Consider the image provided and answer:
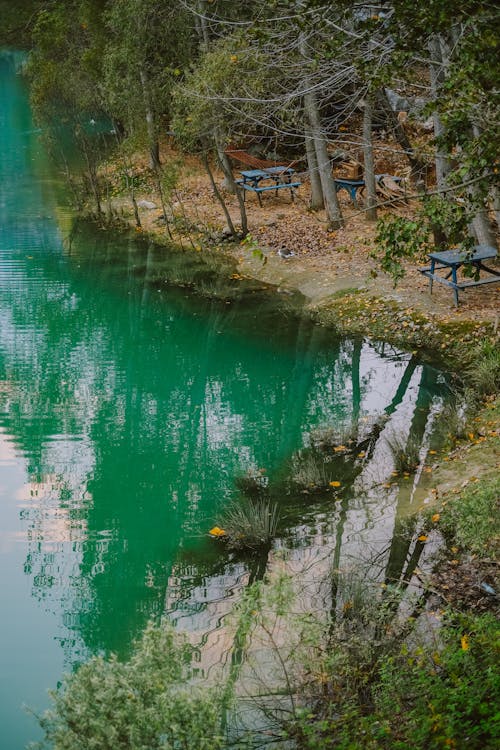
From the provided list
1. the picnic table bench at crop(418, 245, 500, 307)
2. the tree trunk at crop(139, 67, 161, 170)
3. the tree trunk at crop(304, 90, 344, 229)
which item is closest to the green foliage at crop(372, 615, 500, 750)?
the picnic table bench at crop(418, 245, 500, 307)

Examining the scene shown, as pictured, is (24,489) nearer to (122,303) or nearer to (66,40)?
(122,303)

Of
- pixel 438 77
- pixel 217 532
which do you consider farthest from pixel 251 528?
pixel 438 77

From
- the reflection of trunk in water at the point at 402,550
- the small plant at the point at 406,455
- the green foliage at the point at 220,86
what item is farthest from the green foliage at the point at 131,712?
the green foliage at the point at 220,86

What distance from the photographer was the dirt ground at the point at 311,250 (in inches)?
565

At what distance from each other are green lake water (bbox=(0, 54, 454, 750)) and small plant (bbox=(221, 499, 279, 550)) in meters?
0.19

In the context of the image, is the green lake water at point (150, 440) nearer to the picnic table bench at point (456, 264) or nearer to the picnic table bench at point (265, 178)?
the picnic table bench at point (456, 264)

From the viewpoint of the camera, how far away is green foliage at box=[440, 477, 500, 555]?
772cm

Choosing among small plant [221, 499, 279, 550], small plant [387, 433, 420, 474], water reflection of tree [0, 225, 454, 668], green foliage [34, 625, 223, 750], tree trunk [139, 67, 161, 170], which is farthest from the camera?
tree trunk [139, 67, 161, 170]

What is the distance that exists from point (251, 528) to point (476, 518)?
2290 millimetres

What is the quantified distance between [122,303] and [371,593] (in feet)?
36.6

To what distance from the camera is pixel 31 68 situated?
2512 cm

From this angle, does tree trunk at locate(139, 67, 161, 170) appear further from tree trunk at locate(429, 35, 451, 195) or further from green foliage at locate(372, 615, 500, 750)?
green foliage at locate(372, 615, 500, 750)

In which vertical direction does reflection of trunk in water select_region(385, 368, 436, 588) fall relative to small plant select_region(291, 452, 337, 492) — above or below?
below

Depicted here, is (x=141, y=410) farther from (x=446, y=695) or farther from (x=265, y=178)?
(x=265, y=178)
